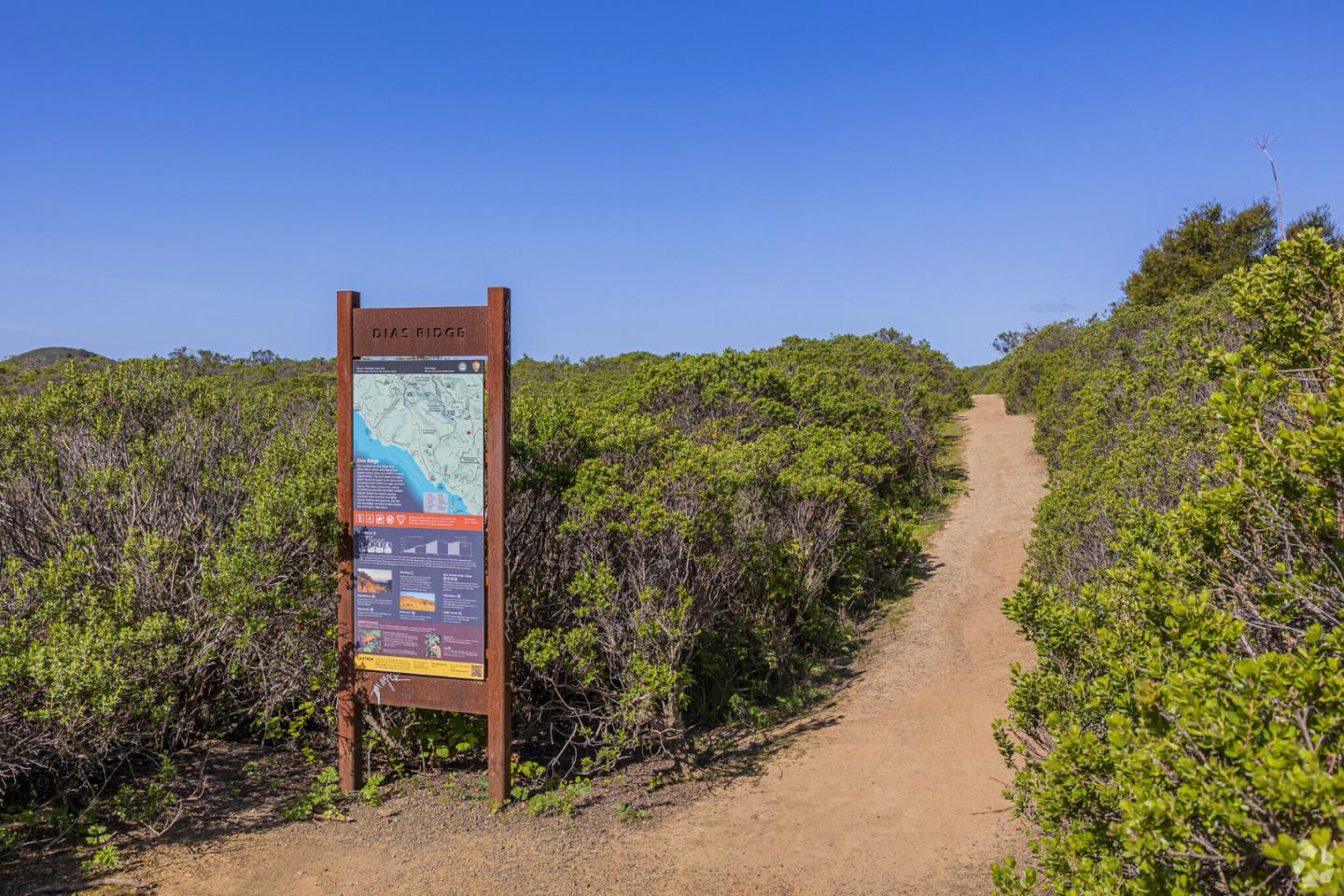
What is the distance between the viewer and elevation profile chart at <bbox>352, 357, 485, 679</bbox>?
20.1 feet

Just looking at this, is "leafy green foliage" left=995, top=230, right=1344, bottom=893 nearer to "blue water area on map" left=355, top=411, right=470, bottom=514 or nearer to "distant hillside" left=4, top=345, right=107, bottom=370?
"blue water area on map" left=355, top=411, right=470, bottom=514

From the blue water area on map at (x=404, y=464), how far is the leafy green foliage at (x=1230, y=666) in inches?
148

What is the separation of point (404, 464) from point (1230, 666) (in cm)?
513

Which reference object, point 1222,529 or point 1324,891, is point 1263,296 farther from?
point 1324,891

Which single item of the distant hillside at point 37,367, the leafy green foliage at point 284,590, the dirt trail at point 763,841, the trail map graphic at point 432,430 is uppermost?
the distant hillside at point 37,367

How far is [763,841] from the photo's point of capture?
5875mm

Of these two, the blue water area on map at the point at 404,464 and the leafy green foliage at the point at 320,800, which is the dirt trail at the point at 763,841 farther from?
the blue water area on map at the point at 404,464

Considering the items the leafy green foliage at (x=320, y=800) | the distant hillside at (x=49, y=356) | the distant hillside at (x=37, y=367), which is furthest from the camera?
the distant hillside at (x=49, y=356)

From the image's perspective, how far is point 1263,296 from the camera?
12.3ft

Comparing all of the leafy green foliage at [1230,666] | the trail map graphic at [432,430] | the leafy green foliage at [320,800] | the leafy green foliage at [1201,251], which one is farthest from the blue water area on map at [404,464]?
the leafy green foliage at [1201,251]

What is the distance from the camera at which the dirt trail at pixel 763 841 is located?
5207 millimetres

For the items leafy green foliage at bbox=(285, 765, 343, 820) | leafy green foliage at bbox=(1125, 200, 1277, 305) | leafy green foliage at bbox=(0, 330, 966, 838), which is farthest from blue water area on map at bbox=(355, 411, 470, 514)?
leafy green foliage at bbox=(1125, 200, 1277, 305)

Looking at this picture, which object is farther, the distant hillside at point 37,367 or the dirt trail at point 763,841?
the distant hillside at point 37,367

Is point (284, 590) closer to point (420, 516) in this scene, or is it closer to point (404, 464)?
point (420, 516)
